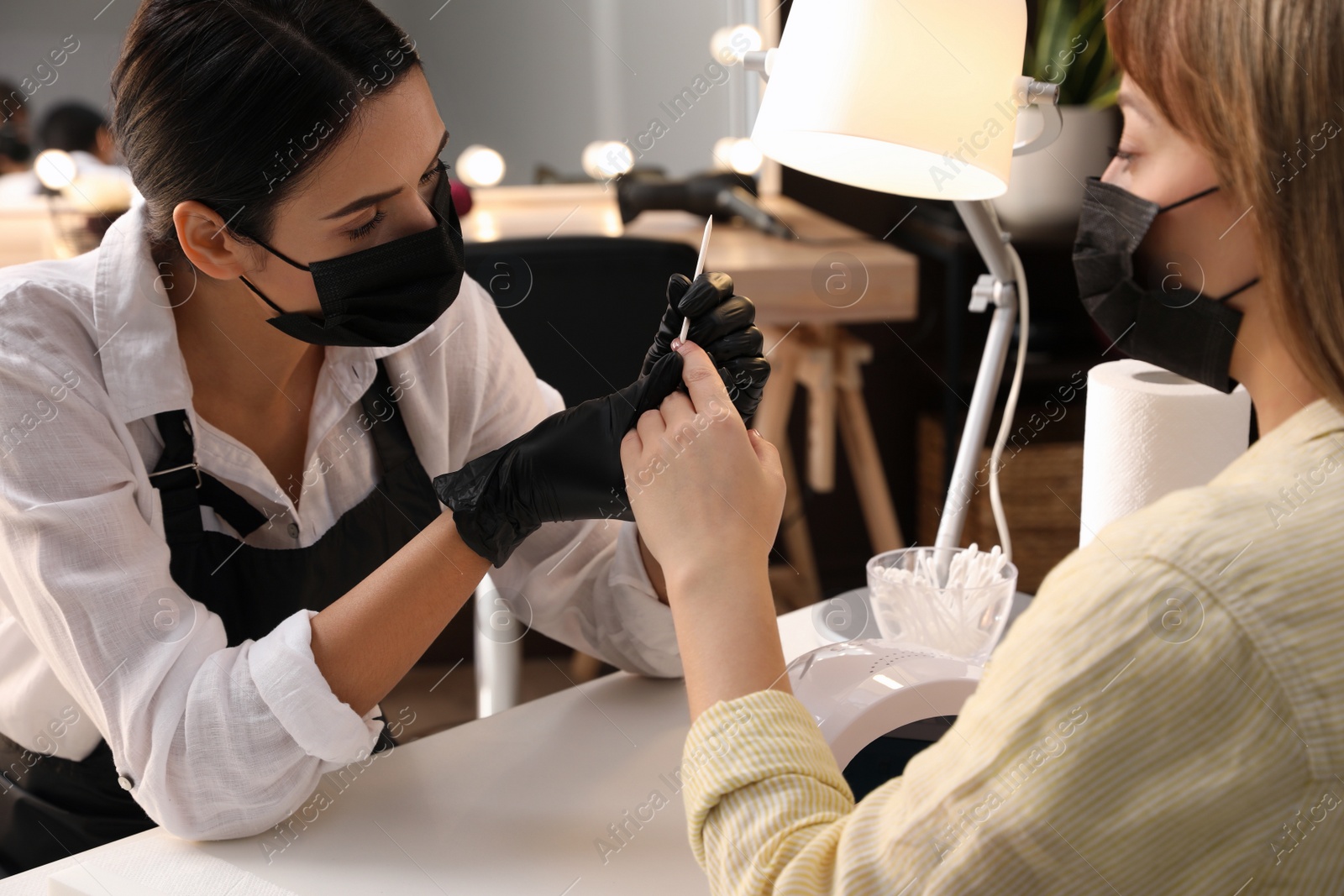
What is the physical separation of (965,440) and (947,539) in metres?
0.10

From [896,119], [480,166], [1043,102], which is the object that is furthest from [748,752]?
[480,166]

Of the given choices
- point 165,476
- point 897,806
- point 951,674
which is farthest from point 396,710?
point 897,806

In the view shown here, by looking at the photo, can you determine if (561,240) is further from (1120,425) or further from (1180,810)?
(1180,810)

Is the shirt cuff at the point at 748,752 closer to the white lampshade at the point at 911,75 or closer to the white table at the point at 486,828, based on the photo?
the white table at the point at 486,828

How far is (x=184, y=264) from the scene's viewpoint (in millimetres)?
1079

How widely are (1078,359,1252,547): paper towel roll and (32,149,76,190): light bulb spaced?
2.27 m

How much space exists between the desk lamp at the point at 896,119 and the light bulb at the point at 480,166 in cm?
173

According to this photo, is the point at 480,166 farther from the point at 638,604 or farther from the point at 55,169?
the point at 638,604

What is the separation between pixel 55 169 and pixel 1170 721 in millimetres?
2629

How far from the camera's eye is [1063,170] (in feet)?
7.00

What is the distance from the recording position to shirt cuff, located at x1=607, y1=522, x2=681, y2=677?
3.38 feet

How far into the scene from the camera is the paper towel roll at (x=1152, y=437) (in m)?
1.00

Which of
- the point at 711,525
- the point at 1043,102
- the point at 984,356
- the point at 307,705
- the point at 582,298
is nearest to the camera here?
the point at 711,525

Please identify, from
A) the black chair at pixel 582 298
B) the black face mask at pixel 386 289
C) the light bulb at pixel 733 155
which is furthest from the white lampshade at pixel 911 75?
the light bulb at pixel 733 155
